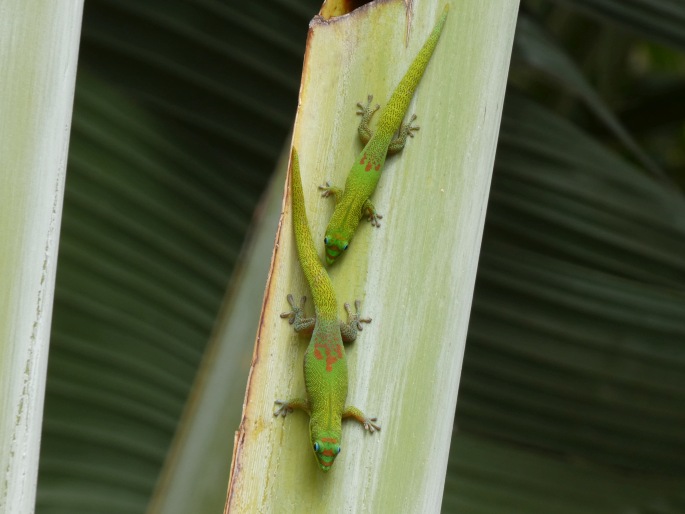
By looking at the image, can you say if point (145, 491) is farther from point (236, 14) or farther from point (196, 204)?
point (236, 14)

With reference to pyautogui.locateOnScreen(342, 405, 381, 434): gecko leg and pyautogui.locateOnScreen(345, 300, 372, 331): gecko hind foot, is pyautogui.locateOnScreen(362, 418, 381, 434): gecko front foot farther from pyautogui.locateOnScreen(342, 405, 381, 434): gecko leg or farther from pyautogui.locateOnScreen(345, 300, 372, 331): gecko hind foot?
pyautogui.locateOnScreen(345, 300, 372, 331): gecko hind foot

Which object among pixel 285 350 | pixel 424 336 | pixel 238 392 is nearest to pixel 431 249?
pixel 424 336

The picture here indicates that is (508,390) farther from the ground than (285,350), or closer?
farther from the ground

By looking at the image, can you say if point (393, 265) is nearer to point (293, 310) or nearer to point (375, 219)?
point (375, 219)

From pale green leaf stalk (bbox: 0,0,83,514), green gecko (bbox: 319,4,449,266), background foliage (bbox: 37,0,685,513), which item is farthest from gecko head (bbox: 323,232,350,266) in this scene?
background foliage (bbox: 37,0,685,513)

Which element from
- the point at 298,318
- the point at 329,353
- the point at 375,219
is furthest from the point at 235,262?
the point at 375,219

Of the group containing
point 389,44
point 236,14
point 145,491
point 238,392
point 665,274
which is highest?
point 236,14
